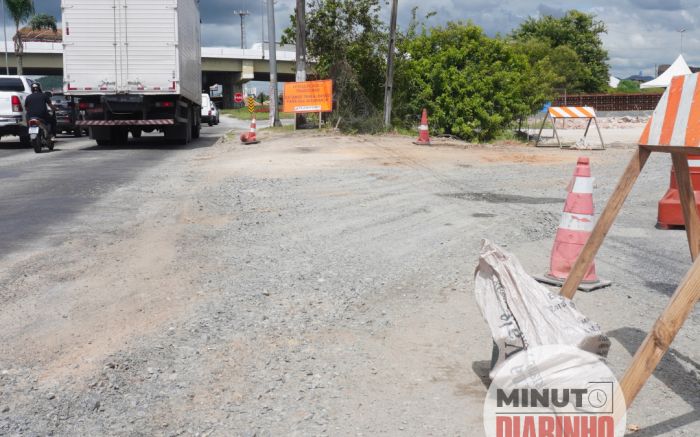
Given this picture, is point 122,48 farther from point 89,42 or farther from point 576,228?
point 576,228

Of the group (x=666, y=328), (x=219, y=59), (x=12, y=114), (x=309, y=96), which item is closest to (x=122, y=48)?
(x=12, y=114)

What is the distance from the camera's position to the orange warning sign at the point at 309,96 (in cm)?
2267

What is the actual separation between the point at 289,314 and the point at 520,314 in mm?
1951

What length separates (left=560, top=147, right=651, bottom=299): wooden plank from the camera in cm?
364

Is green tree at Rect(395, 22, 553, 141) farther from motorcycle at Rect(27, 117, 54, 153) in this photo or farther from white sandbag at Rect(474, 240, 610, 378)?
white sandbag at Rect(474, 240, 610, 378)

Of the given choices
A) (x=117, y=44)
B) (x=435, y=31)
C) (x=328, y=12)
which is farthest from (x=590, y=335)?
(x=328, y=12)

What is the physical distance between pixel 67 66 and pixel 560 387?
1824 cm

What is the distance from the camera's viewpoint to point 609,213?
3715 millimetres

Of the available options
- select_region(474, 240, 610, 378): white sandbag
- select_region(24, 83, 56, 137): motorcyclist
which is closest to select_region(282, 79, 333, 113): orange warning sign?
select_region(24, 83, 56, 137): motorcyclist

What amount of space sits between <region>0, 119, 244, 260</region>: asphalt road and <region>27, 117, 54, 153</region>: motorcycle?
311mm

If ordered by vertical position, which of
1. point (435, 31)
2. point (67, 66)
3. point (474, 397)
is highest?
point (435, 31)

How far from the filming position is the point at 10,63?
3132 inches

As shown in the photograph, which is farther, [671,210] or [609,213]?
[671,210]

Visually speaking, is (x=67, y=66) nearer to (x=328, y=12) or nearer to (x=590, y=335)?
(x=328, y=12)
